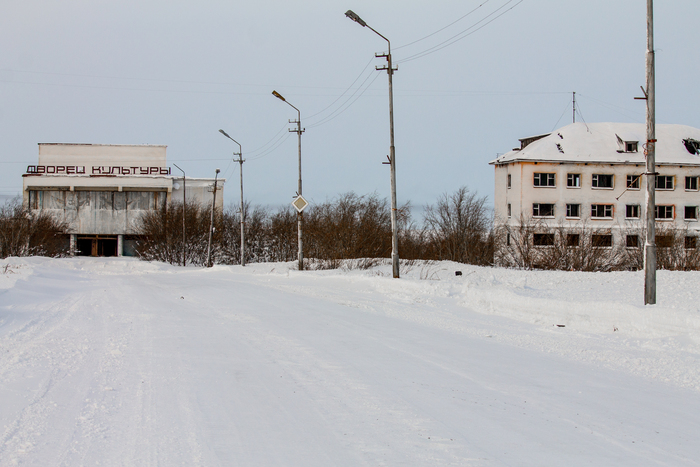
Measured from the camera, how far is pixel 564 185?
216ft

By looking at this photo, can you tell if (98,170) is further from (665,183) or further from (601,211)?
(665,183)

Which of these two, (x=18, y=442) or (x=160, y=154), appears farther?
(x=160, y=154)

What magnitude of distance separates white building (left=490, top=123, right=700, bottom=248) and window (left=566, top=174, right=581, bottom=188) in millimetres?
109

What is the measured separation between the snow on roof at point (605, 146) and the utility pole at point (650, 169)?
5271 cm

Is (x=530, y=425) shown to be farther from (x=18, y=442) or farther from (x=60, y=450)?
(x=18, y=442)

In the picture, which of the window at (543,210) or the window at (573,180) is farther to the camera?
the window at (573,180)

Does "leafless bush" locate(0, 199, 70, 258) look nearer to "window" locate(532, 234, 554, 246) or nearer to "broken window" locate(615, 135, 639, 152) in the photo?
"window" locate(532, 234, 554, 246)

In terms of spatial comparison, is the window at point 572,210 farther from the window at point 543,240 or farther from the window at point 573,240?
the window at point 573,240

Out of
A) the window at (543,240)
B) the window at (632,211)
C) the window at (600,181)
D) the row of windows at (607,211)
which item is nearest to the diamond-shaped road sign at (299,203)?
the window at (543,240)

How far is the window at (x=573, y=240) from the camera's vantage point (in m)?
39.3

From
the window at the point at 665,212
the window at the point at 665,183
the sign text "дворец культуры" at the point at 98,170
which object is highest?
the sign text "дворец культуры" at the point at 98,170

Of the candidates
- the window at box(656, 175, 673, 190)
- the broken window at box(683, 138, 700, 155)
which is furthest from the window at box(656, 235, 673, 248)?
the broken window at box(683, 138, 700, 155)

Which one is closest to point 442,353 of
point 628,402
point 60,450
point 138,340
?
point 628,402

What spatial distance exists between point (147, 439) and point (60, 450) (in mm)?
652
